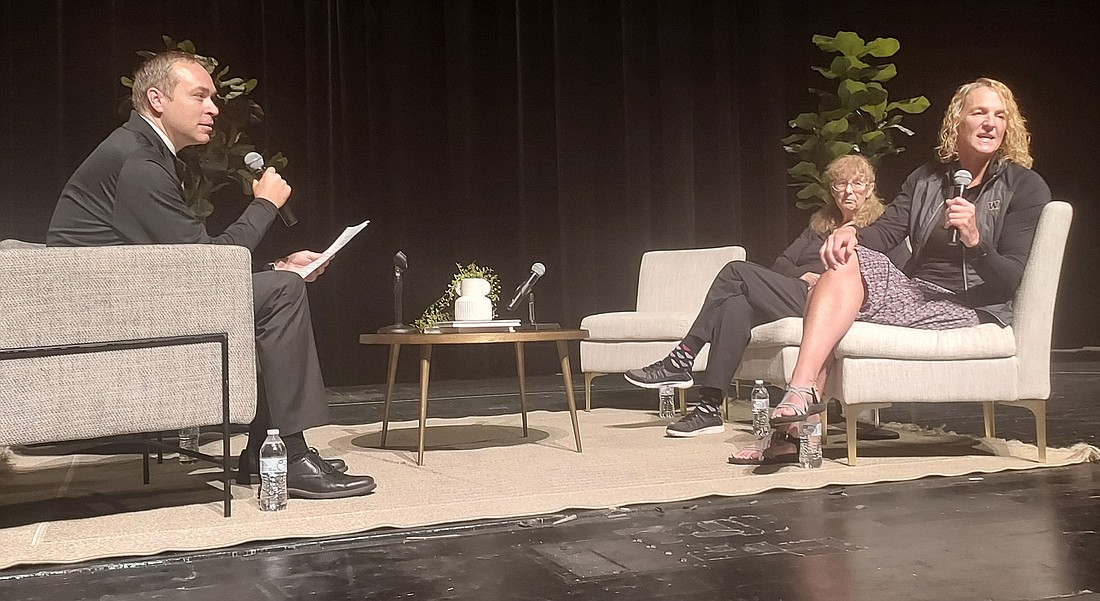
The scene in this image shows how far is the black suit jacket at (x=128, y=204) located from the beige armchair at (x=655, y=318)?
1820 mm

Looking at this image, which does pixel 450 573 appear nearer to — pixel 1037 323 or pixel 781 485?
pixel 781 485

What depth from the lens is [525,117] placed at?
623cm

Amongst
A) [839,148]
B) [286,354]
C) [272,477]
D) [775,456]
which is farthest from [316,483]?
[839,148]

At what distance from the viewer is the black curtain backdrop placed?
5.45 metres

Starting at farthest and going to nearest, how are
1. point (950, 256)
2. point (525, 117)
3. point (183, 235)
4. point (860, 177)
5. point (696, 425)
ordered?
point (525, 117), point (860, 177), point (696, 425), point (950, 256), point (183, 235)

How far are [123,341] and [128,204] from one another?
40 cm

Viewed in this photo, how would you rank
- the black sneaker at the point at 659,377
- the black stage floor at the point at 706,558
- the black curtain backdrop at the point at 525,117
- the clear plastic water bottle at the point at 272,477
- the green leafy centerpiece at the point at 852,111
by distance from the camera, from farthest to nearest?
the black curtain backdrop at the point at 525,117 → the green leafy centerpiece at the point at 852,111 → the black sneaker at the point at 659,377 → the clear plastic water bottle at the point at 272,477 → the black stage floor at the point at 706,558

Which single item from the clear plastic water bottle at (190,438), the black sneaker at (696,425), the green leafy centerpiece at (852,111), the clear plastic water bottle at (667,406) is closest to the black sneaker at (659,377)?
the black sneaker at (696,425)

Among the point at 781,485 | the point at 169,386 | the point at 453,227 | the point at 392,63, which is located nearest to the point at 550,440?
the point at 781,485

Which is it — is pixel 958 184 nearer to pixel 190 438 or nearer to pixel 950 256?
pixel 950 256

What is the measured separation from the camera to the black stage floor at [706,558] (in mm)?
1598

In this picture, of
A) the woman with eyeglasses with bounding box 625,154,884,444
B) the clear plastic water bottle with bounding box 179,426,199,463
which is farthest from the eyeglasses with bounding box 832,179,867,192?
the clear plastic water bottle with bounding box 179,426,199,463

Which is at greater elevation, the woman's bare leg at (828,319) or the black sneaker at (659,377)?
the woman's bare leg at (828,319)

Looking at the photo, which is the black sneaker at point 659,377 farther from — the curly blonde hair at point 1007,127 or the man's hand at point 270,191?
the man's hand at point 270,191
